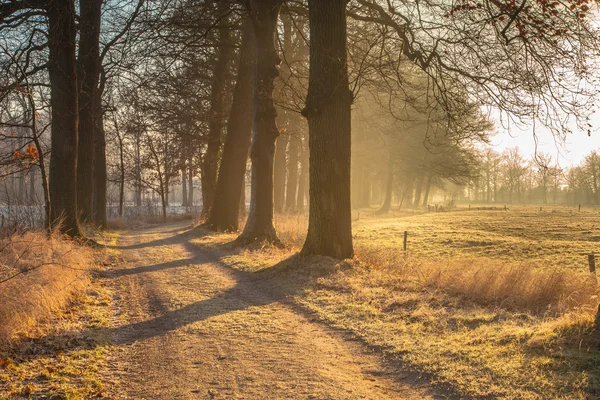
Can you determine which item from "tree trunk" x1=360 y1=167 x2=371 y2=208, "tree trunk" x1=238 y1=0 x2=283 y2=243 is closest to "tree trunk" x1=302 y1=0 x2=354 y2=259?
"tree trunk" x1=238 y1=0 x2=283 y2=243

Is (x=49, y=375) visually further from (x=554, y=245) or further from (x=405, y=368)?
(x=554, y=245)

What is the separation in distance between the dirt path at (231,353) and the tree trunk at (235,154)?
9219mm

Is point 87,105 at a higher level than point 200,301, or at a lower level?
higher

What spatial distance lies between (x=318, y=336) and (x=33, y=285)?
382 centimetres

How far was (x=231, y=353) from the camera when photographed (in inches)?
200

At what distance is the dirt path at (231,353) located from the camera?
13.6 feet

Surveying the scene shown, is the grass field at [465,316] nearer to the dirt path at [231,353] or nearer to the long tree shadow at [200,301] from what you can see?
the long tree shadow at [200,301]

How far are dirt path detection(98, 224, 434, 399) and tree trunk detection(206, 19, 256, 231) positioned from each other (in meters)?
9.22

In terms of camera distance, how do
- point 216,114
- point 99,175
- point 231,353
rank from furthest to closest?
point 99,175, point 216,114, point 231,353

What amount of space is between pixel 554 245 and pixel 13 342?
20.1 metres

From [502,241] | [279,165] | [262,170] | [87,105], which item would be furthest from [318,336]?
[279,165]

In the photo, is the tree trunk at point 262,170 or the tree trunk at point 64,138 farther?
the tree trunk at point 262,170

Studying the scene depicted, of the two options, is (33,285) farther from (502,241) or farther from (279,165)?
(279,165)

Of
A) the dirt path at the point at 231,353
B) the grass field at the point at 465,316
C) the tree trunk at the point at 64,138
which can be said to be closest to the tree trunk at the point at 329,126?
the grass field at the point at 465,316
